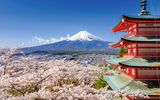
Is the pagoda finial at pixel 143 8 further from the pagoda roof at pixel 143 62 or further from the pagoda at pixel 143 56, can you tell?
the pagoda roof at pixel 143 62

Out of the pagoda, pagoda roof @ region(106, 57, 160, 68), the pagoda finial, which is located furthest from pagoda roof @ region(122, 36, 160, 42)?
the pagoda finial

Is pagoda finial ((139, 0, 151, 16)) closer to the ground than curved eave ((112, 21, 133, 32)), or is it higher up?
higher up

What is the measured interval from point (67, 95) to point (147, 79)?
292 inches

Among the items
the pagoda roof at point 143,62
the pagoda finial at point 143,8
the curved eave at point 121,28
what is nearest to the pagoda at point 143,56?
the pagoda roof at point 143,62

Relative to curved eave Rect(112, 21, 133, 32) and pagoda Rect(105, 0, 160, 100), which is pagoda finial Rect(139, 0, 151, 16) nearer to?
pagoda Rect(105, 0, 160, 100)

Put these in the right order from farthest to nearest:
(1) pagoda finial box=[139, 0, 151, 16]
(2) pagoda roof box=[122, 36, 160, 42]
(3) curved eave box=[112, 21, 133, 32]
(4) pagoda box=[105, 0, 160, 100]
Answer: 1. (3) curved eave box=[112, 21, 133, 32]
2. (1) pagoda finial box=[139, 0, 151, 16]
3. (2) pagoda roof box=[122, 36, 160, 42]
4. (4) pagoda box=[105, 0, 160, 100]

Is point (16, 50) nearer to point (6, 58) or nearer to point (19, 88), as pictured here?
point (6, 58)

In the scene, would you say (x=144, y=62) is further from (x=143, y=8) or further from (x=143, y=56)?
(x=143, y=8)

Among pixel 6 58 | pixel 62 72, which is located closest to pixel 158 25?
pixel 62 72

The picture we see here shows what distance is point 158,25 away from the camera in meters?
19.0

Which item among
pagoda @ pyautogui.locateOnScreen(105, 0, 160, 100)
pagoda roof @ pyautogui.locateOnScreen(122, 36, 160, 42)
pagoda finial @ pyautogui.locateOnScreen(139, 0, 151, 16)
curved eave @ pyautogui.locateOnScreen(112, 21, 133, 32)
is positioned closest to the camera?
pagoda @ pyautogui.locateOnScreen(105, 0, 160, 100)

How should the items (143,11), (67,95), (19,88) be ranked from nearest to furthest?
(67,95)
(19,88)
(143,11)

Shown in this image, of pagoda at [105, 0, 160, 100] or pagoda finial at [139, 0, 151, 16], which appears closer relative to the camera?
pagoda at [105, 0, 160, 100]

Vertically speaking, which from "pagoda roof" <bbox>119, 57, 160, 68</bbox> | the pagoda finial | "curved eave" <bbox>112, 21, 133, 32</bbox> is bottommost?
"pagoda roof" <bbox>119, 57, 160, 68</bbox>
